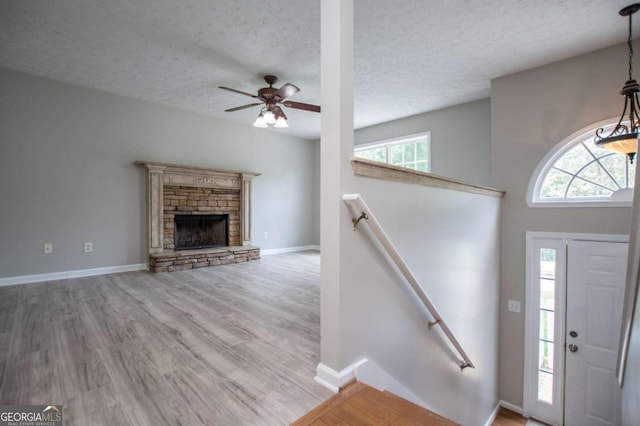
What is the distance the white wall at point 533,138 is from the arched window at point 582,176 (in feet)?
0.26

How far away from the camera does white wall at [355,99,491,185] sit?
4.50 meters

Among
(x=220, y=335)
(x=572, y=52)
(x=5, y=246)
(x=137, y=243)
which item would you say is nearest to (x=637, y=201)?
(x=220, y=335)

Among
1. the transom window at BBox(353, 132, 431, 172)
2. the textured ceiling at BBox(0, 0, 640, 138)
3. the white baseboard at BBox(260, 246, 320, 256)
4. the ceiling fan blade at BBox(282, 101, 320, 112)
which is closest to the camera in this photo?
the textured ceiling at BBox(0, 0, 640, 138)

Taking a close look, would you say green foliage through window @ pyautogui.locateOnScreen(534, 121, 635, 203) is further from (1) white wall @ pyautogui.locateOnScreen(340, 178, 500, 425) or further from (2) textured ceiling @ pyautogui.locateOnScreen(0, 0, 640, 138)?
(2) textured ceiling @ pyautogui.locateOnScreen(0, 0, 640, 138)

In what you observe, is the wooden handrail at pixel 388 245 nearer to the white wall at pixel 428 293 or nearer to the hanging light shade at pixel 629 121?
the white wall at pixel 428 293

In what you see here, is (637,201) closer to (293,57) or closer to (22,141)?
(293,57)

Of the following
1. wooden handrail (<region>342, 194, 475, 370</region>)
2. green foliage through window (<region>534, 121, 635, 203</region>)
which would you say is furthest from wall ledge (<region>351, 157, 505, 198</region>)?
green foliage through window (<region>534, 121, 635, 203</region>)

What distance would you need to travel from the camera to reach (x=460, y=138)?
4770 millimetres

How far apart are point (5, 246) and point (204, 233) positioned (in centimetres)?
249

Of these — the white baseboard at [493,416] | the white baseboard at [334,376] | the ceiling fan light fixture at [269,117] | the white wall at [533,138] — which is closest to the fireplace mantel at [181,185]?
the ceiling fan light fixture at [269,117]

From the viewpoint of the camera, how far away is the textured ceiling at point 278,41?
97.2 inches

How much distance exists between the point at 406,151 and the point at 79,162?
17.5 feet

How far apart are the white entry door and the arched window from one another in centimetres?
51

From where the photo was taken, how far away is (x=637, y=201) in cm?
111
